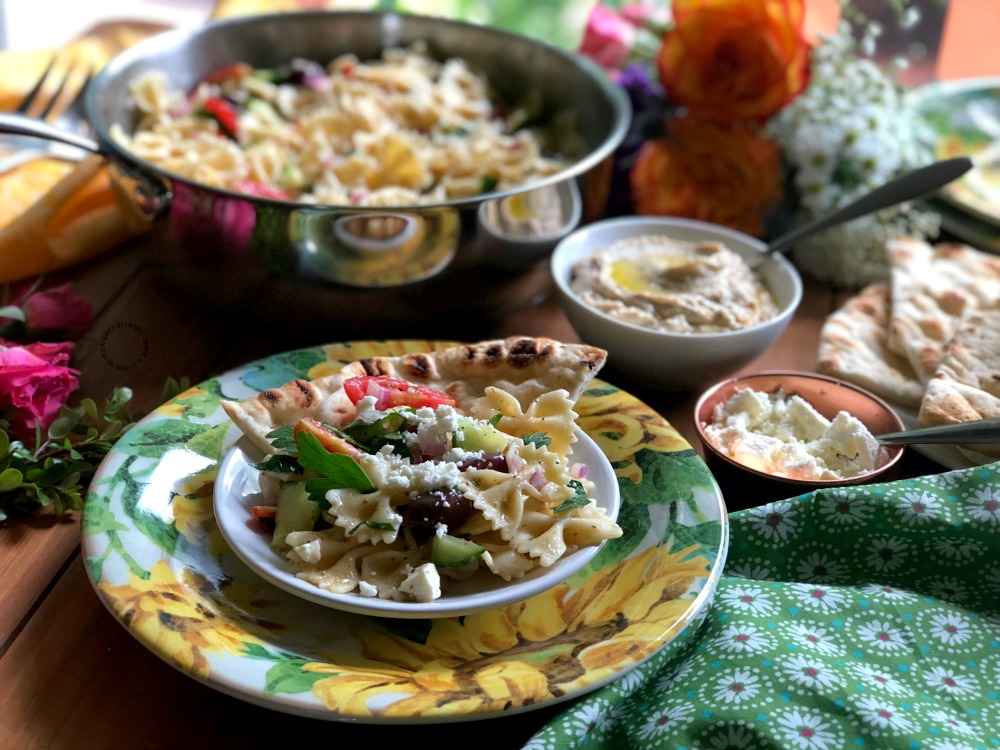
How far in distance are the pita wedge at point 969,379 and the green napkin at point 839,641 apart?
15 cm

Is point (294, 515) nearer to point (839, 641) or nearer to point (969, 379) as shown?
point (839, 641)

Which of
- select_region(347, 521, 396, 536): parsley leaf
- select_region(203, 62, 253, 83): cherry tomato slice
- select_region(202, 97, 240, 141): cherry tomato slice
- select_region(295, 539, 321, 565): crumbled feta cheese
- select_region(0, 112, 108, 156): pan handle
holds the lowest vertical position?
select_region(295, 539, 321, 565): crumbled feta cheese

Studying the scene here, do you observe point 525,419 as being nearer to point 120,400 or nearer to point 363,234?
point 363,234

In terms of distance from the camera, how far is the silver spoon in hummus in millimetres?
2277

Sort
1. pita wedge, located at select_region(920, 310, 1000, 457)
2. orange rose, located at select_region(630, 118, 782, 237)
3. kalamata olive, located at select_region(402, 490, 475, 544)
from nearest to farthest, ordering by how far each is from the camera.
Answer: kalamata olive, located at select_region(402, 490, 475, 544) → pita wedge, located at select_region(920, 310, 1000, 457) → orange rose, located at select_region(630, 118, 782, 237)

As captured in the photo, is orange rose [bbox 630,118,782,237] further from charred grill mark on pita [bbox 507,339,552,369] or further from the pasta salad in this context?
the pasta salad

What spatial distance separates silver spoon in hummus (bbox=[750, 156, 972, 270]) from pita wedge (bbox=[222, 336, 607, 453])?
2.80 feet

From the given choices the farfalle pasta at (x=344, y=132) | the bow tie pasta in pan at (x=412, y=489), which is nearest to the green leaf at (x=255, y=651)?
the bow tie pasta in pan at (x=412, y=489)

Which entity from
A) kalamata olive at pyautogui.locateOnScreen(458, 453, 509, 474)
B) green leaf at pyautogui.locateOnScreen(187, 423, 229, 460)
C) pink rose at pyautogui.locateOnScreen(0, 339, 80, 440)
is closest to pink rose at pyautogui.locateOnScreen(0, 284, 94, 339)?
pink rose at pyautogui.locateOnScreen(0, 339, 80, 440)

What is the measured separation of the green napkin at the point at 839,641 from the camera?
131 cm

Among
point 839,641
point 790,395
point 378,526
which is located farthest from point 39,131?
point 839,641

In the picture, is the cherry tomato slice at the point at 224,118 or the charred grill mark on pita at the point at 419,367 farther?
the cherry tomato slice at the point at 224,118

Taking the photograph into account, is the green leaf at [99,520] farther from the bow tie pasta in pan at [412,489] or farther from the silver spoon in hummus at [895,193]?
the silver spoon in hummus at [895,193]

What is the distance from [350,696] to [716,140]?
6.53 feet
